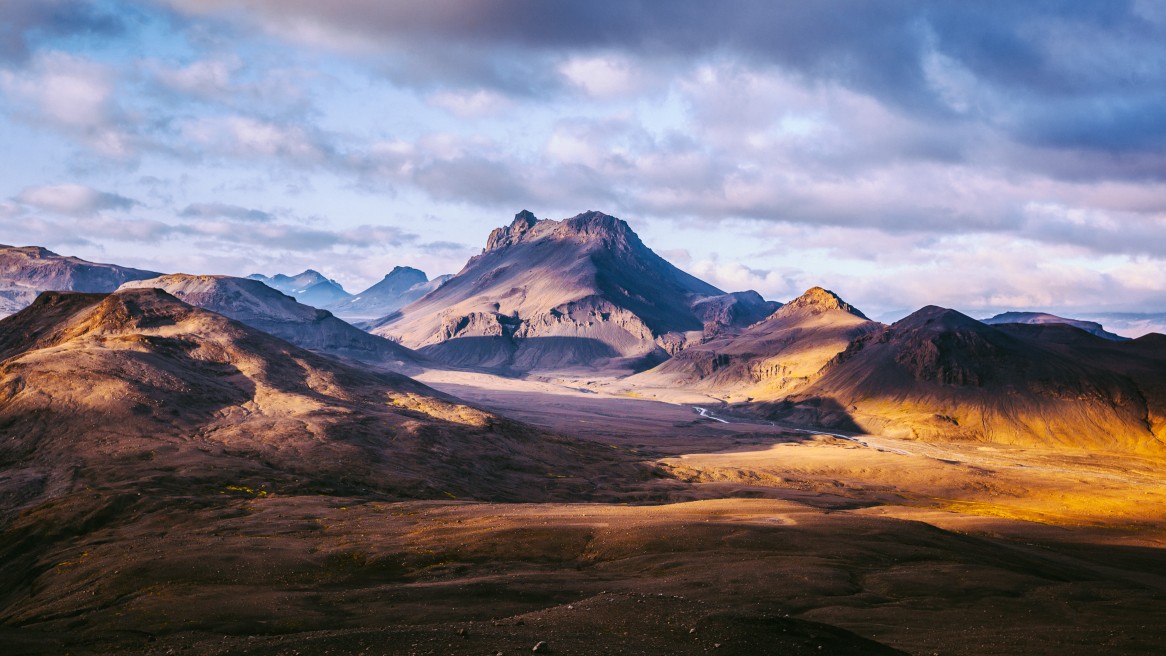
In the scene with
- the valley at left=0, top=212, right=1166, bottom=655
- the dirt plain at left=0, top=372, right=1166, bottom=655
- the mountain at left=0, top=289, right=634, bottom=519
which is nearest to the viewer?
the dirt plain at left=0, top=372, right=1166, bottom=655

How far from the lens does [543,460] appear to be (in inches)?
3799

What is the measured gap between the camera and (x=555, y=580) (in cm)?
3578

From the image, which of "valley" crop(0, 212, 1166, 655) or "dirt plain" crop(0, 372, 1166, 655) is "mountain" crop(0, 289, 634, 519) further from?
"dirt plain" crop(0, 372, 1166, 655)

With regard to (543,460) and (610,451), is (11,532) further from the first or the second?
(610,451)

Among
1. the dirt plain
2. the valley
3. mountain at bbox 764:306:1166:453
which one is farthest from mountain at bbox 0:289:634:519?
mountain at bbox 764:306:1166:453

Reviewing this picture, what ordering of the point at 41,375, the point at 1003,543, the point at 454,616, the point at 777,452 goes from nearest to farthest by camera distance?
the point at 454,616
the point at 1003,543
the point at 41,375
the point at 777,452

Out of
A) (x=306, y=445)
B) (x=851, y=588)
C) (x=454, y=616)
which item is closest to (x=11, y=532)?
(x=306, y=445)

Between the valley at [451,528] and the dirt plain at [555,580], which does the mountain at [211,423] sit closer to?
the valley at [451,528]

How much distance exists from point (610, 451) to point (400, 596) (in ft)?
270

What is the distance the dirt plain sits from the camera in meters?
24.7

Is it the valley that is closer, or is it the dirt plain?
the dirt plain

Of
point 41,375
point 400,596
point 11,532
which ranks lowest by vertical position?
point 11,532

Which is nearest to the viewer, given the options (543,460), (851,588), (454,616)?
(454,616)

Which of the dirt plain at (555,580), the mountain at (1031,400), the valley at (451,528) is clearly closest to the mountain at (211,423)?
the valley at (451,528)
